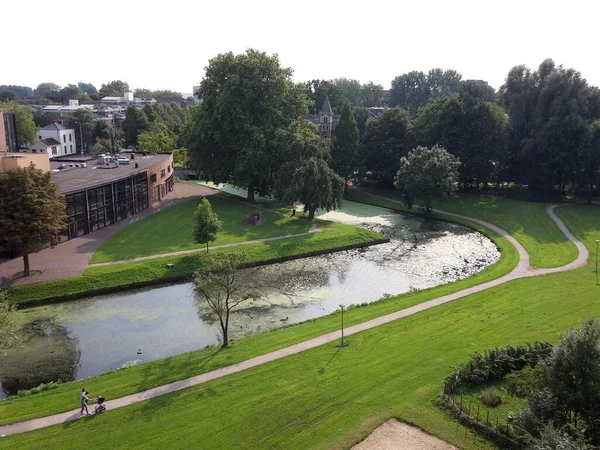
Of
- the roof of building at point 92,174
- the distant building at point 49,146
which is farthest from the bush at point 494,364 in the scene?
the distant building at point 49,146

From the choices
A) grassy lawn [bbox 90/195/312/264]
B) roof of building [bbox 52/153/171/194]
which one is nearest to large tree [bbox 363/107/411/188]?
grassy lawn [bbox 90/195/312/264]

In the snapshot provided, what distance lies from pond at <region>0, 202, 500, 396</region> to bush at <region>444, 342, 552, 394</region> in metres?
11.7

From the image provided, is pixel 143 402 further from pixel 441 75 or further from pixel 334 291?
pixel 441 75

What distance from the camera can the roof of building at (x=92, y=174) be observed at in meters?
46.9

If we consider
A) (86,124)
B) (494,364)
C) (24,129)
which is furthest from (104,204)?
(86,124)

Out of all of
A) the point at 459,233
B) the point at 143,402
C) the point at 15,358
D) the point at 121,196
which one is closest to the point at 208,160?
the point at 121,196

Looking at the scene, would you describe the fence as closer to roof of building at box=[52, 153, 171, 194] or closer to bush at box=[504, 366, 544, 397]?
bush at box=[504, 366, 544, 397]

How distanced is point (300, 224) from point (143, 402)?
3315 centimetres

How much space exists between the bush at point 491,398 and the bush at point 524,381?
881mm

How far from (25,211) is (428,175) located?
40.1m

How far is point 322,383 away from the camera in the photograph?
22188 millimetres

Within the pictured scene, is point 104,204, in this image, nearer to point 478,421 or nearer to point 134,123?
point 478,421

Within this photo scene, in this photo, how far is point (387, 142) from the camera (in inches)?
2822

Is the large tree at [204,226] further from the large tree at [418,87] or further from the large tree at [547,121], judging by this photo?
the large tree at [418,87]
